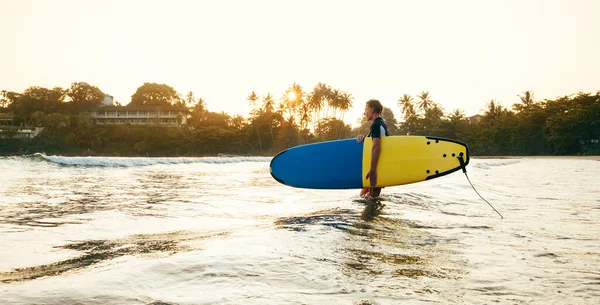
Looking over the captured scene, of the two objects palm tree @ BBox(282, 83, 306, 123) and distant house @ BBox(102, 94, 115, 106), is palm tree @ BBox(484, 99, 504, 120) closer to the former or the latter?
palm tree @ BBox(282, 83, 306, 123)

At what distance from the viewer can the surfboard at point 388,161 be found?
18.7 ft

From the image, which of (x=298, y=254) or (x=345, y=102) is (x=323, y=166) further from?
(x=345, y=102)

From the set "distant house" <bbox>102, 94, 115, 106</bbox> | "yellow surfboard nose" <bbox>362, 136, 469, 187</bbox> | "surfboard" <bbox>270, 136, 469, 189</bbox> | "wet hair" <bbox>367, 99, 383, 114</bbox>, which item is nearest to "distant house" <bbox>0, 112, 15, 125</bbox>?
"distant house" <bbox>102, 94, 115, 106</bbox>

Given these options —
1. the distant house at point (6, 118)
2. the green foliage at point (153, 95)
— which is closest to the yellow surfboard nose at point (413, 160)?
the distant house at point (6, 118)

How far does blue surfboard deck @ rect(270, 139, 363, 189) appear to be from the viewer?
5.87 m

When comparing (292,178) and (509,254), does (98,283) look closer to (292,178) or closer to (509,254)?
(509,254)

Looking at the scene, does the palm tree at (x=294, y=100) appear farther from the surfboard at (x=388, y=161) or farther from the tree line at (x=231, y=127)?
the surfboard at (x=388, y=161)

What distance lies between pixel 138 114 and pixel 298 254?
90423mm

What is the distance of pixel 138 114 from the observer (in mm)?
85625

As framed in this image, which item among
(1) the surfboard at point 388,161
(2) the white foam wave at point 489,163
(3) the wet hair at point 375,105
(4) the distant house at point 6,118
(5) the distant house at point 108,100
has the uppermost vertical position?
(5) the distant house at point 108,100

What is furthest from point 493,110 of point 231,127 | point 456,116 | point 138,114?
point 138,114

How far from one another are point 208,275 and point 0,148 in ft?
266

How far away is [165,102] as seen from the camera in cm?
9469

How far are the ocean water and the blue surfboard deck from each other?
0.75 meters
